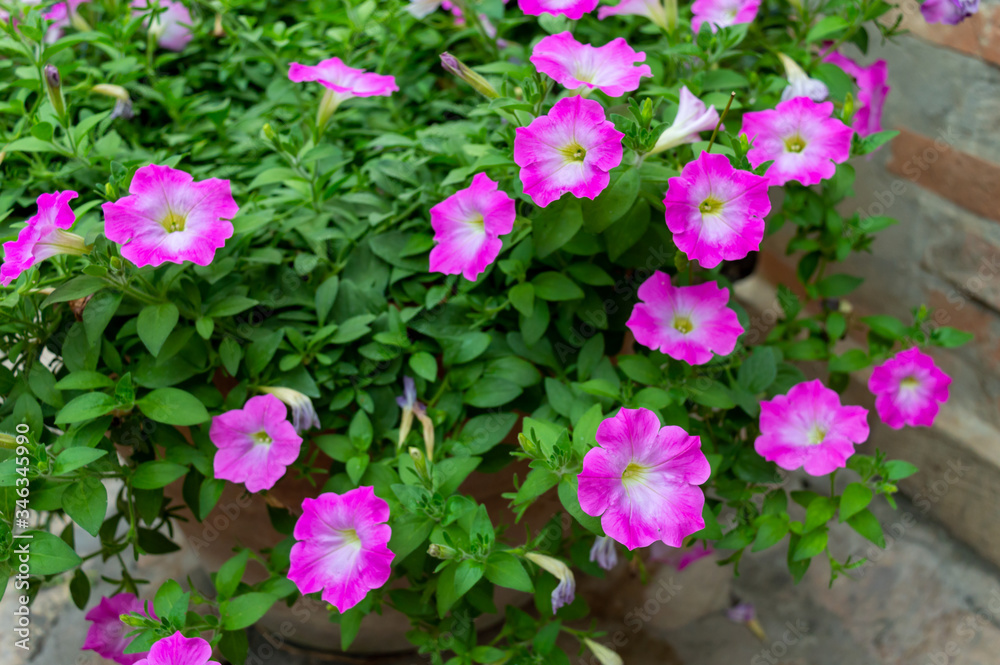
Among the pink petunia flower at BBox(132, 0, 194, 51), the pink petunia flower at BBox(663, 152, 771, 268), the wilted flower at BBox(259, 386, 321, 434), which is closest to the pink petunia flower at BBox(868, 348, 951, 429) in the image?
the pink petunia flower at BBox(663, 152, 771, 268)

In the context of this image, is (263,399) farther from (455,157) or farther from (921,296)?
(921,296)

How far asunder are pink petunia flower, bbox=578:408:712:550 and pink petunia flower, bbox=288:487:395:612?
9.5 inches

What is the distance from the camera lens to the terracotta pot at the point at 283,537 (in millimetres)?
1174

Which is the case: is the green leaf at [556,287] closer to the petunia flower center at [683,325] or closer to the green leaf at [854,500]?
the petunia flower center at [683,325]

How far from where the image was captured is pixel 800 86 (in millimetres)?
1145

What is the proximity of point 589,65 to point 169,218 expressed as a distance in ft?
1.71

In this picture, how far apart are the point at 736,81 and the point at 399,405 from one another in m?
0.65

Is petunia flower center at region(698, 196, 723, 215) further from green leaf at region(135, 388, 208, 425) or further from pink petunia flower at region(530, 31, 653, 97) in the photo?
green leaf at region(135, 388, 208, 425)

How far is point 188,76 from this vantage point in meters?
1.44

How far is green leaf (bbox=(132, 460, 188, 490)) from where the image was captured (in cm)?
97

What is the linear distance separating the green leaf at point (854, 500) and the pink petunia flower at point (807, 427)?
4 centimetres

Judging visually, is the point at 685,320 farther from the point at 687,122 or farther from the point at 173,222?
the point at 173,222

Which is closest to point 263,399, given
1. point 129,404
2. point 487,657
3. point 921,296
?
point 129,404

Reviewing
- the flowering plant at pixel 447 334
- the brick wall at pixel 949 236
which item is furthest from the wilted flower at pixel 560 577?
the brick wall at pixel 949 236
